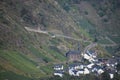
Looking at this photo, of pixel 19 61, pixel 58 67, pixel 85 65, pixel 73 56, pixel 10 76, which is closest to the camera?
pixel 10 76

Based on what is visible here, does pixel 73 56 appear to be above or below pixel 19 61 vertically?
below

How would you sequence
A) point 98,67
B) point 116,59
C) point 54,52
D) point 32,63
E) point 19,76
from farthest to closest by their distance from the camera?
point 116,59, point 54,52, point 98,67, point 32,63, point 19,76

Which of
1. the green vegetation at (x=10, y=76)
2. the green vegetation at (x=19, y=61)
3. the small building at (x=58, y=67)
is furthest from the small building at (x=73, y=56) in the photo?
the green vegetation at (x=10, y=76)

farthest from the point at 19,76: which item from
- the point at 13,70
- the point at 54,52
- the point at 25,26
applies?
the point at 25,26

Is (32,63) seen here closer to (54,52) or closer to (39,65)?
(39,65)

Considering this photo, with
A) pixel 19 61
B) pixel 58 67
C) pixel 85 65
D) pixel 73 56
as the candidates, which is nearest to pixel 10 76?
pixel 19 61

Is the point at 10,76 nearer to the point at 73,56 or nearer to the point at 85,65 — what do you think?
the point at 85,65

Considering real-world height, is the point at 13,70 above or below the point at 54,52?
above

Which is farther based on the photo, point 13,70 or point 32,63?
point 32,63

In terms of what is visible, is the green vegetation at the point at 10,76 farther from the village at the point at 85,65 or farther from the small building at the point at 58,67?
the small building at the point at 58,67
